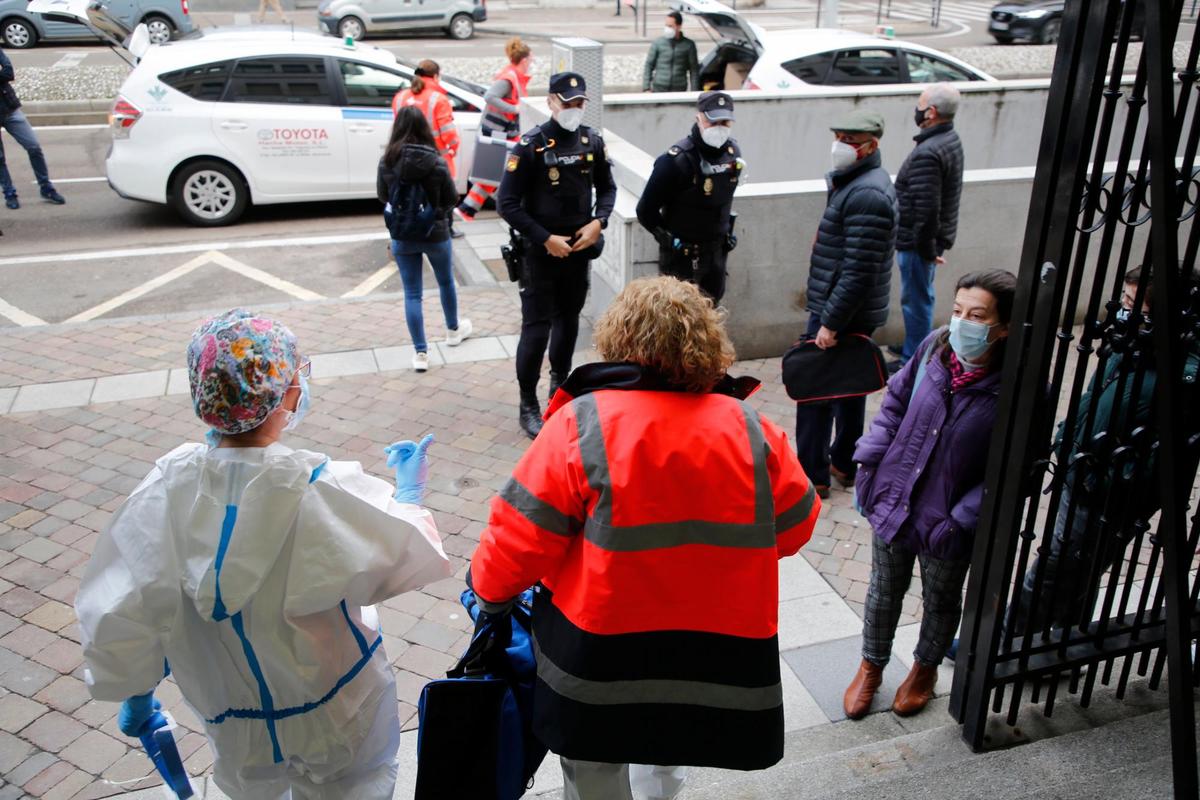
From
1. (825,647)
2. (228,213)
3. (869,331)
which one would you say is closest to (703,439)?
(825,647)

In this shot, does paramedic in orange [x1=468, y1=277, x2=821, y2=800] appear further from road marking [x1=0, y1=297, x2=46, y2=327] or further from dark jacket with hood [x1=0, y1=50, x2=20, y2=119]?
dark jacket with hood [x1=0, y1=50, x2=20, y2=119]

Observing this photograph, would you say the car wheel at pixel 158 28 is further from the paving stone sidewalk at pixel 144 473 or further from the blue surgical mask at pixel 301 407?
the blue surgical mask at pixel 301 407

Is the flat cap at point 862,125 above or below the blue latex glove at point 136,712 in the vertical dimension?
above

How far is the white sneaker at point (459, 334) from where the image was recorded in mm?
7004

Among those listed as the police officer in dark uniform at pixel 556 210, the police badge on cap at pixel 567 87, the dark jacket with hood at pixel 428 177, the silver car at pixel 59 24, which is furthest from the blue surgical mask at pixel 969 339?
the silver car at pixel 59 24

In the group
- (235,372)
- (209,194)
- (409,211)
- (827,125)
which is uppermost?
(235,372)

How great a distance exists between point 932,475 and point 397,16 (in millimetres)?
20705

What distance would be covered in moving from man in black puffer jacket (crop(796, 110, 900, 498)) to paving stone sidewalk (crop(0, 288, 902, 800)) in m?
0.94

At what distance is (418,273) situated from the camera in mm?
6309

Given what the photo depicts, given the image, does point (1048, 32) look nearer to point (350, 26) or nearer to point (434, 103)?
point (350, 26)

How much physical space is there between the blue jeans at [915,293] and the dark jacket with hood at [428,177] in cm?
287

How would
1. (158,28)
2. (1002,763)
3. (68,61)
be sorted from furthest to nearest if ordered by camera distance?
(158,28), (68,61), (1002,763)

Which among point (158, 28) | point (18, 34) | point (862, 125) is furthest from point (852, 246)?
point (18, 34)

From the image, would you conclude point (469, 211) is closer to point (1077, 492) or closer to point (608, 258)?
point (608, 258)
